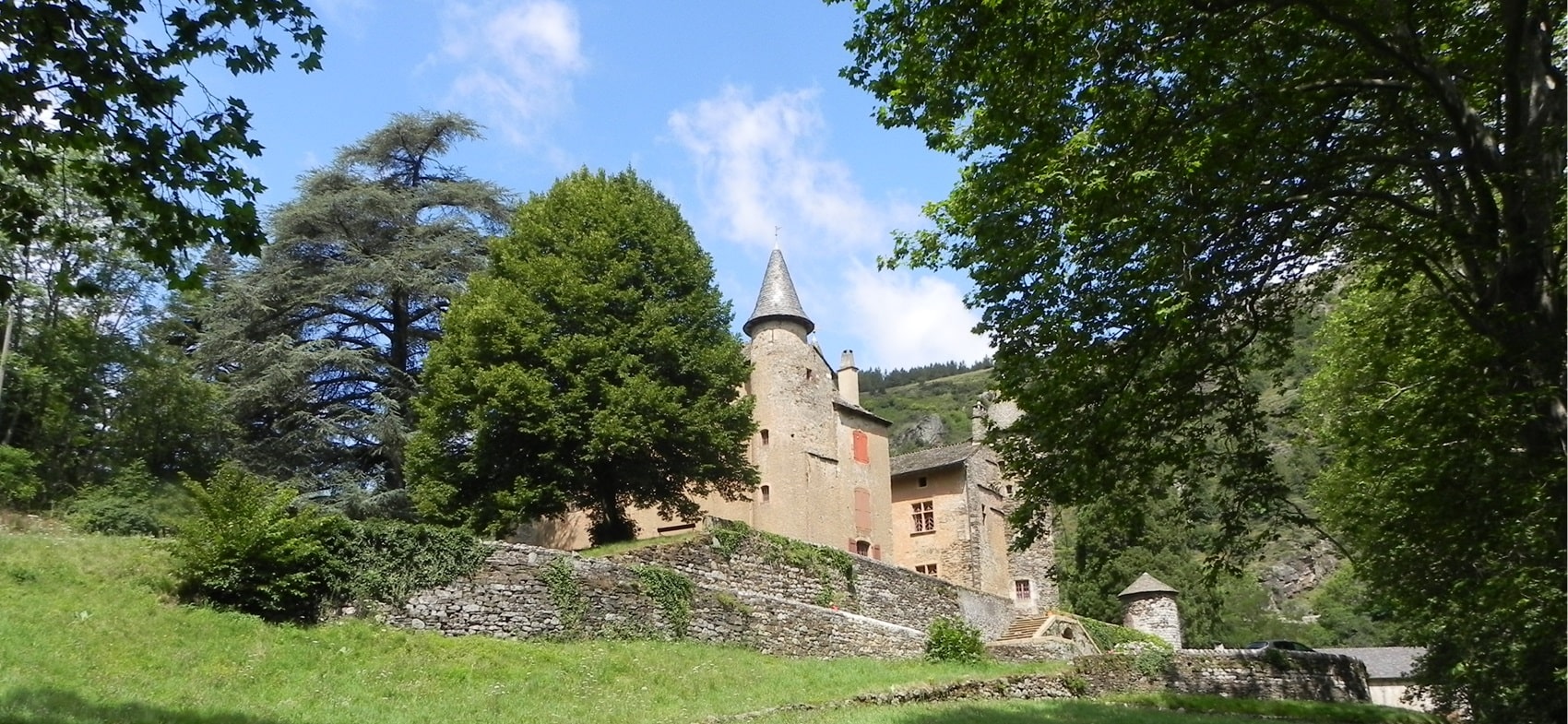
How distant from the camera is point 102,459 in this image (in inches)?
Result: 1131

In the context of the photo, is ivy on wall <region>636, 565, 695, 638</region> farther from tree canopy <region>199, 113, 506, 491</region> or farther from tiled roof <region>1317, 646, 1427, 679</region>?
tiled roof <region>1317, 646, 1427, 679</region>

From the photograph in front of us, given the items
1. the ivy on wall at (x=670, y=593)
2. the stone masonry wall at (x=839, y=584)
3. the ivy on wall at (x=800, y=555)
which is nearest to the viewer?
the ivy on wall at (x=670, y=593)

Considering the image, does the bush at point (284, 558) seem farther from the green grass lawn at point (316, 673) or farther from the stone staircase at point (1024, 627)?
the stone staircase at point (1024, 627)

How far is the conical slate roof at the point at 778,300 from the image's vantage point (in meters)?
38.6

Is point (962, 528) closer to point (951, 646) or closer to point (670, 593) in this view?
point (951, 646)

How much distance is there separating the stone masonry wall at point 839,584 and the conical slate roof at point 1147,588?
4.97 metres

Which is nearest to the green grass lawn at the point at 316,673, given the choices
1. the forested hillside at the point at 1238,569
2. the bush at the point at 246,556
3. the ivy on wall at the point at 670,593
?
the bush at the point at 246,556

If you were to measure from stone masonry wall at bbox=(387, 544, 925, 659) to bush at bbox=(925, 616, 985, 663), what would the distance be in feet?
3.56

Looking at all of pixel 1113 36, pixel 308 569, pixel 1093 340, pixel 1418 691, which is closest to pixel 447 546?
pixel 308 569

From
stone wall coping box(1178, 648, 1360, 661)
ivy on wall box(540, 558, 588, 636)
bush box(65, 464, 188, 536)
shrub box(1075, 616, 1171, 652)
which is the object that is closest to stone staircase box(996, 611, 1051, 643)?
shrub box(1075, 616, 1171, 652)

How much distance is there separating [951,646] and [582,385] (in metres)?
11.1

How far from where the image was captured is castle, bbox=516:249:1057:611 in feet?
123

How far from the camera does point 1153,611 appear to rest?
127ft

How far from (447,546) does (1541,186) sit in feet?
57.7
